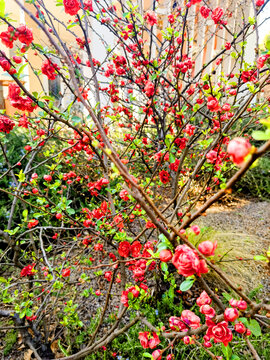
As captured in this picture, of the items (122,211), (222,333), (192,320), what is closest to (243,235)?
(122,211)

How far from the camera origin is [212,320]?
793 mm

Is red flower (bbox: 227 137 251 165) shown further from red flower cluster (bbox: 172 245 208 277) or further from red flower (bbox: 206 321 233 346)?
red flower (bbox: 206 321 233 346)

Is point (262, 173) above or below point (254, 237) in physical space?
above

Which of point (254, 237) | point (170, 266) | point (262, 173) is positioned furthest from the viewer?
point (262, 173)

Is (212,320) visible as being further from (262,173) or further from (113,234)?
(262,173)

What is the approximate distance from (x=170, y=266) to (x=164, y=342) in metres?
0.69

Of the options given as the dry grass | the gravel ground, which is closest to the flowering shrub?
the dry grass

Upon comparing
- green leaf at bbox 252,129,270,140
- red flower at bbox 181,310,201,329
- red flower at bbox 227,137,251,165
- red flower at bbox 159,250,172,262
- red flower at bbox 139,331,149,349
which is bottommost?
red flower at bbox 139,331,149,349

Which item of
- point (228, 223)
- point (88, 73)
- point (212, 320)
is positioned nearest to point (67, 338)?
point (212, 320)

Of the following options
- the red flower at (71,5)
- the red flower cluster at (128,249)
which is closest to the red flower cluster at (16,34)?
the red flower at (71,5)

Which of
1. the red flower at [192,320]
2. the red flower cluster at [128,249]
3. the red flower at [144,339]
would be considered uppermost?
the red flower cluster at [128,249]

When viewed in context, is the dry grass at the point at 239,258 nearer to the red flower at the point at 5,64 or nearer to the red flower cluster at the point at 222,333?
the red flower cluster at the point at 222,333

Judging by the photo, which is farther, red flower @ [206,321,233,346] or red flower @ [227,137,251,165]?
red flower @ [206,321,233,346]

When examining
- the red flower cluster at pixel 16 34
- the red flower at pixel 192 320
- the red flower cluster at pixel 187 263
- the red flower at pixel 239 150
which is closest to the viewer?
the red flower at pixel 239 150
